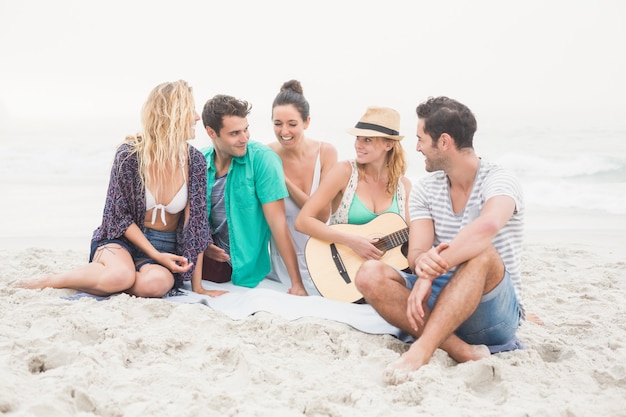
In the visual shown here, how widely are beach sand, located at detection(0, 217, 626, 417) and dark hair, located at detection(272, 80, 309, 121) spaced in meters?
1.58

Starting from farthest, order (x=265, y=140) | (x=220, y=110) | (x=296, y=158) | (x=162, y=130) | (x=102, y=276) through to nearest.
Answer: (x=265, y=140) < (x=296, y=158) < (x=220, y=110) < (x=162, y=130) < (x=102, y=276)

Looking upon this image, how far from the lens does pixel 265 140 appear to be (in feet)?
56.0

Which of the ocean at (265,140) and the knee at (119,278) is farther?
the ocean at (265,140)

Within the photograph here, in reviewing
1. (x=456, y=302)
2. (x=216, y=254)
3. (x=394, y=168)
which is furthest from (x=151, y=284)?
(x=456, y=302)

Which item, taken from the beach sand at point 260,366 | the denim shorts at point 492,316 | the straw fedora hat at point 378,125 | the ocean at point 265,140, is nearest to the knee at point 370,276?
the denim shorts at point 492,316

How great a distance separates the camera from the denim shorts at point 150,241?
12.2 ft

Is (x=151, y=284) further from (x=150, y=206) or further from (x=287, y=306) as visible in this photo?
(x=287, y=306)

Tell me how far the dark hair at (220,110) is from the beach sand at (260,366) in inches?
47.6

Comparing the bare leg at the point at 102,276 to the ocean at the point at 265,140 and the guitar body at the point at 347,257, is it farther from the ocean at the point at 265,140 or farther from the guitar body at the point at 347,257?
the ocean at the point at 265,140

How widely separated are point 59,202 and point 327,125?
9.78 meters

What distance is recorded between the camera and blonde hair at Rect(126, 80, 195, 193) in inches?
143

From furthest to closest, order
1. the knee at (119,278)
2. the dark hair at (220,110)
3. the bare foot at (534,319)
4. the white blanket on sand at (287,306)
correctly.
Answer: the dark hair at (220,110) → the knee at (119,278) → the bare foot at (534,319) → the white blanket on sand at (287,306)

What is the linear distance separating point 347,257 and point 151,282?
1.20 meters

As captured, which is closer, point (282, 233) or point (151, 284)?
point (151, 284)
